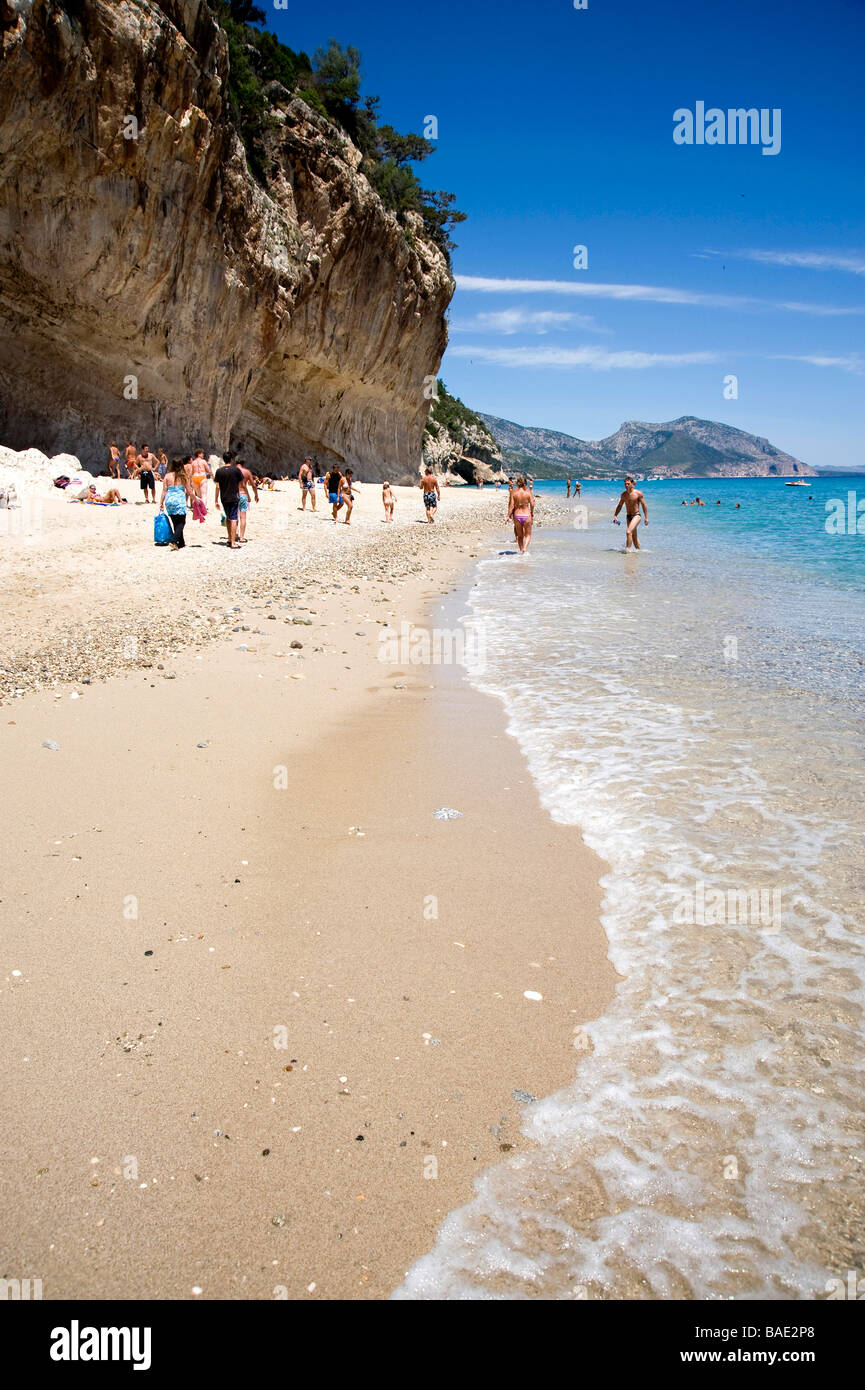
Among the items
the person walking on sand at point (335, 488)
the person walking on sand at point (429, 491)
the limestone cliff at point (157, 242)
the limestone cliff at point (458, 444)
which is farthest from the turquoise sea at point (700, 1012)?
the limestone cliff at point (458, 444)

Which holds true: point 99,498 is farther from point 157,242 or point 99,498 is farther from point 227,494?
point 157,242

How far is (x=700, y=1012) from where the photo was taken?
2861mm

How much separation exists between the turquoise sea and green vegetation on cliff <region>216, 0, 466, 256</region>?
2969 cm

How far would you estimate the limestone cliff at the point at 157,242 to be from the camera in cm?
1872

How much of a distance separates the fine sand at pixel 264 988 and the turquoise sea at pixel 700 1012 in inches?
6.3

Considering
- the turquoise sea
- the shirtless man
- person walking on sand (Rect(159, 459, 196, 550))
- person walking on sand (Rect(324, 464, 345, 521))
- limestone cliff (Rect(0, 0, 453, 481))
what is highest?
limestone cliff (Rect(0, 0, 453, 481))

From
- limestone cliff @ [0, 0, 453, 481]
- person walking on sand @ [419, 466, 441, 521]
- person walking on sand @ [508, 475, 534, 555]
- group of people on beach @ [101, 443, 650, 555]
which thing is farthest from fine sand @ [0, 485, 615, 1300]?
person walking on sand @ [419, 466, 441, 521]

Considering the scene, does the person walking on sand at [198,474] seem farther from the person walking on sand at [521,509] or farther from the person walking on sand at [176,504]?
the person walking on sand at [521,509]

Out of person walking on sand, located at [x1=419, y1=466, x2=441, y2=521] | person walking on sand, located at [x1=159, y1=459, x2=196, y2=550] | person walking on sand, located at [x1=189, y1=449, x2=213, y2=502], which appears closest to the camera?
person walking on sand, located at [x1=159, y1=459, x2=196, y2=550]

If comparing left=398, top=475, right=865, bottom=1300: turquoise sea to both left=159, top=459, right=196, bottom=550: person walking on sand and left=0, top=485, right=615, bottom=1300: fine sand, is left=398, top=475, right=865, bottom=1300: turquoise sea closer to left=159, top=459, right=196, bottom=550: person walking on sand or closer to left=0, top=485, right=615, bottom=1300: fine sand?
left=0, top=485, right=615, bottom=1300: fine sand

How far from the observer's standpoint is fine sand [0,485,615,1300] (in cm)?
198

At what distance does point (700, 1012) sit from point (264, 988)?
1.66 m
